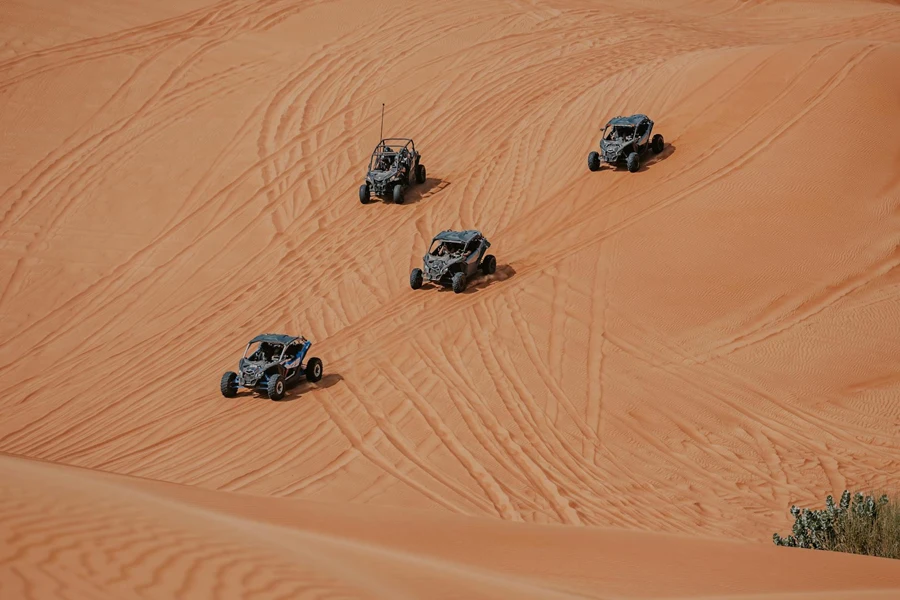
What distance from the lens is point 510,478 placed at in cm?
1465

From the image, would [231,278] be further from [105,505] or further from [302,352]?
[105,505]

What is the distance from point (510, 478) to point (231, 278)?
10.00 meters

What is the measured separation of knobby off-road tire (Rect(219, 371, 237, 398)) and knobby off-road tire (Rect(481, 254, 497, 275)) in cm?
608

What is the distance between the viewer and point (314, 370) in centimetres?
1781

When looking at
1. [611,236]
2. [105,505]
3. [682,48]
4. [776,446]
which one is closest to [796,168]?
[611,236]

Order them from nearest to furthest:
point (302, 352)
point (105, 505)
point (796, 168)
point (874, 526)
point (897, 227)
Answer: point (105, 505), point (874, 526), point (302, 352), point (897, 227), point (796, 168)

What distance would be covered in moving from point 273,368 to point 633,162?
1087cm

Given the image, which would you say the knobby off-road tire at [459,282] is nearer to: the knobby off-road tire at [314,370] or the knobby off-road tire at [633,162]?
the knobby off-road tire at [314,370]

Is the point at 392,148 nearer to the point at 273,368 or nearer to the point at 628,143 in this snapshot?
the point at 628,143

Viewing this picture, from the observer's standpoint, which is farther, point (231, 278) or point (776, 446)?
point (231, 278)

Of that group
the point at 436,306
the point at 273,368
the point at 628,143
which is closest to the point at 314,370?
the point at 273,368

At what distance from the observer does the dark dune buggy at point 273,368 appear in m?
17.3

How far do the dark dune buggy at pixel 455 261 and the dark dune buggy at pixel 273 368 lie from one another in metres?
3.65

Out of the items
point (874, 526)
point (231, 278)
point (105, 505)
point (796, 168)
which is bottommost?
point (874, 526)
